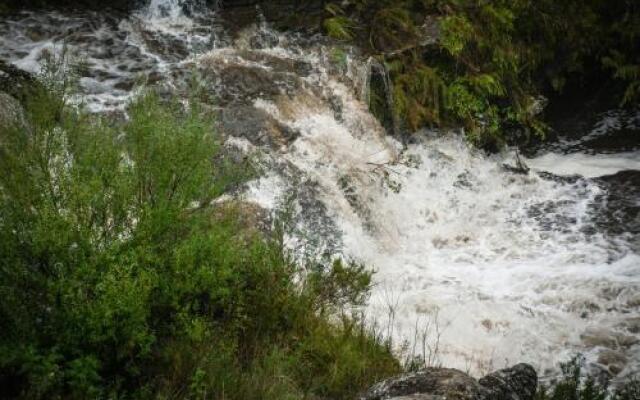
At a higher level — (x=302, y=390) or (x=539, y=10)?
(x=539, y=10)

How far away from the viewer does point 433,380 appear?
3.19 m

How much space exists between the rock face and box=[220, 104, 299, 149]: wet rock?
13.9 feet

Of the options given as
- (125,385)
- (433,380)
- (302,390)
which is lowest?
(302,390)

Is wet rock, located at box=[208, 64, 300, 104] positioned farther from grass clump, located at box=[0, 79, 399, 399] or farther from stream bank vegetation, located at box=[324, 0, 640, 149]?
grass clump, located at box=[0, 79, 399, 399]

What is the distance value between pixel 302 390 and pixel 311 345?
389mm

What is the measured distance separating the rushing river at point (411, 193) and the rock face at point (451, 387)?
1591 mm

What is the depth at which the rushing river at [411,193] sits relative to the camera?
569 cm

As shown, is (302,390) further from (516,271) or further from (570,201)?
(570,201)

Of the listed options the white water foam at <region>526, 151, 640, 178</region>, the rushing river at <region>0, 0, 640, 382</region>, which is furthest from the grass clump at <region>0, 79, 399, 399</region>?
the white water foam at <region>526, 151, 640, 178</region>

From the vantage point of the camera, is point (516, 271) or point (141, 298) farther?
point (516, 271)

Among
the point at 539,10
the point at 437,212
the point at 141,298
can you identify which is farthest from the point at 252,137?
the point at 539,10

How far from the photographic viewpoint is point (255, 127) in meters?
7.16

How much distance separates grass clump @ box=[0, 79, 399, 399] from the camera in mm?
2922

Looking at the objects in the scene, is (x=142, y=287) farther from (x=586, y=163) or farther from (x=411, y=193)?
(x=586, y=163)
